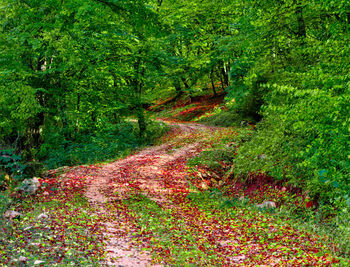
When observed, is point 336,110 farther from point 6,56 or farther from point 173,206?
point 6,56

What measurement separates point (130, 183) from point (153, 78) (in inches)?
403

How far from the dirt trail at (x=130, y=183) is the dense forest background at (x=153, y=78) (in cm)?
265

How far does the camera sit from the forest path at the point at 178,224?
581 centimetres

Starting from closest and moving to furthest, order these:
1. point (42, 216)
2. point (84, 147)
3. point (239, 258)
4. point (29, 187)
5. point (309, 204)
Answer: point (239, 258) → point (42, 216) → point (309, 204) → point (29, 187) → point (84, 147)

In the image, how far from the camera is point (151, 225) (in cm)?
765

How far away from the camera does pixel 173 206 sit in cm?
960

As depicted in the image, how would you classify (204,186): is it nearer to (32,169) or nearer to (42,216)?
(32,169)

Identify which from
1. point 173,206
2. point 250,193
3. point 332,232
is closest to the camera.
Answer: point 332,232

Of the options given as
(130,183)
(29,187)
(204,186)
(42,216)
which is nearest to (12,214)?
(42,216)

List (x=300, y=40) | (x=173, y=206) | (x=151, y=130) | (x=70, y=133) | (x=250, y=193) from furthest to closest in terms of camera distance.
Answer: (x=151, y=130)
(x=70, y=133)
(x=250, y=193)
(x=173, y=206)
(x=300, y=40)

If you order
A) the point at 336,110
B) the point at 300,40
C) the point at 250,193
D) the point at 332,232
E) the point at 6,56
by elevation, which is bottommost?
the point at 250,193

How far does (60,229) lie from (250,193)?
6.78 m

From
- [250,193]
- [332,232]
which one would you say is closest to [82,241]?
[332,232]

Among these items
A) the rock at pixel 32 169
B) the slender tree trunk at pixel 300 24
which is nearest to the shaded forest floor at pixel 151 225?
the rock at pixel 32 169
